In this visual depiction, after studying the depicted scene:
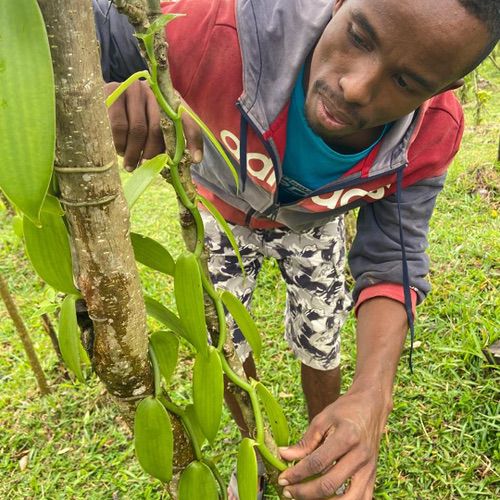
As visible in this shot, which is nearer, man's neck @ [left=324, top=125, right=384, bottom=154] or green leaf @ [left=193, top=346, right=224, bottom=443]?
green leaf @ [left=193, top=346, right=224, bottom=443]

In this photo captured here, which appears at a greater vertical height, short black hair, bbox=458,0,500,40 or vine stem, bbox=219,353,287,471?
short black hair, bbox=458,0,500,40

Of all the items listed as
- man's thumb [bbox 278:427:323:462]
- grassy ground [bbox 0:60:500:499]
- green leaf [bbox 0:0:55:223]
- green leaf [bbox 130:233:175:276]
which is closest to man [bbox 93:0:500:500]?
man's thumb [bbox 278:427:323:462]

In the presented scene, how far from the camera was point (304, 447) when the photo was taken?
62 cm

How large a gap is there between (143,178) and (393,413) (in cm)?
111

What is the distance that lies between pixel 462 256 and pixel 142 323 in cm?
163

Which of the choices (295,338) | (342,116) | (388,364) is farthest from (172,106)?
(295,338)

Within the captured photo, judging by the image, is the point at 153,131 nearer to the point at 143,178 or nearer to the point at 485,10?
the point at 143,178

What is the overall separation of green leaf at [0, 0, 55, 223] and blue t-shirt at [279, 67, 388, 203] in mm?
588

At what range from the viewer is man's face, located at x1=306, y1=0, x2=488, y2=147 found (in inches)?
23.1

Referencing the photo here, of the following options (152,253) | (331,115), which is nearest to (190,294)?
(152,253)

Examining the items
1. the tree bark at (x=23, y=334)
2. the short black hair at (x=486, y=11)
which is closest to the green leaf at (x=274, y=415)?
the short black hair at (x=486, y=11)

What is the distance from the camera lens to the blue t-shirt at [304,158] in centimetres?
83

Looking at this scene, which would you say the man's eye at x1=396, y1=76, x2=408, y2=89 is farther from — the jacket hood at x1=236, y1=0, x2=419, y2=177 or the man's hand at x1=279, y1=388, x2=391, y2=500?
the man's hand at x1=279, y1=388, x2=391, y2=500

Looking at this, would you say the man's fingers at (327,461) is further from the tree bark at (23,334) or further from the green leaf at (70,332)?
the tree bark at (23,334)
